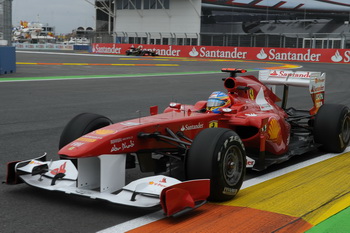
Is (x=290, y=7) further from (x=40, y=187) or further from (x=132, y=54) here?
(x=40, y=187)

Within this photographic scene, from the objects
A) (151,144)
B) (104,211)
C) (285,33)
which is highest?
(285,33)

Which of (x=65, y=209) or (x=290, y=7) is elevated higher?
(x=290, y=7)

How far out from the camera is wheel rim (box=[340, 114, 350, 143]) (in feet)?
23.3

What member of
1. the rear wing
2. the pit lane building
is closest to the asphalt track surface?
the rear wing

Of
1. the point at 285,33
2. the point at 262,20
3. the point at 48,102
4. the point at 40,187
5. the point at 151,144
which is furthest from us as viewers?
the point at 262,20

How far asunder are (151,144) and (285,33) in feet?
140

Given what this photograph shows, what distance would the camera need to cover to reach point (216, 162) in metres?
4.43

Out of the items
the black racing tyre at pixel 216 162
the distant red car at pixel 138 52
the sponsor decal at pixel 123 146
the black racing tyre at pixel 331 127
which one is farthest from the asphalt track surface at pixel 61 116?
the distant red car at pixel 138 52

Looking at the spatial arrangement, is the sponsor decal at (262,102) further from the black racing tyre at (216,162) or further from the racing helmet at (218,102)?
the black racing tyre at (216,162)

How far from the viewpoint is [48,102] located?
472 inches

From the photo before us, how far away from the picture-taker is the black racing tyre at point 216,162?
4.42m

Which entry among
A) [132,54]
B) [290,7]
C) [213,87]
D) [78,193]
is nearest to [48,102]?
[213,87]

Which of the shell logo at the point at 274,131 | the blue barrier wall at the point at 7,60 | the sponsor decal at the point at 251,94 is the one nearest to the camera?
the shell logo at the point at 274,131

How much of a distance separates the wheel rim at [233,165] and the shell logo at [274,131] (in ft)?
4.31
